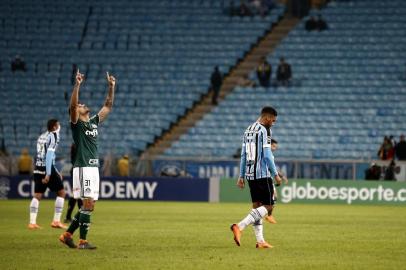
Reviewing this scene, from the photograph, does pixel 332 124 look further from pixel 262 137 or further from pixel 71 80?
pixel 262 137

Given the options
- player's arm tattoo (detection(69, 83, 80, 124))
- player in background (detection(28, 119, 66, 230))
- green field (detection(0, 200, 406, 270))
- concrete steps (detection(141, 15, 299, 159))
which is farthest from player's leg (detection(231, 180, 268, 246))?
concrete steps (detection(141, 15, 299, 159))

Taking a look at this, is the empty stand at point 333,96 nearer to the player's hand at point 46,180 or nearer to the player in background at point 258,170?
the player's hand at point 46,180

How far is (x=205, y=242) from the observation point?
17.5 meters

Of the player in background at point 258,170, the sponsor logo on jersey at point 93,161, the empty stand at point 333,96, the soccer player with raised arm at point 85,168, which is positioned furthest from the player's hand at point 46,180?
the empty stand at point 333,96

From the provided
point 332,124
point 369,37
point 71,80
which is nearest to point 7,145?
point 71,80

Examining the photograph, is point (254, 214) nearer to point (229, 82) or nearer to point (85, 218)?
point (85, 218)

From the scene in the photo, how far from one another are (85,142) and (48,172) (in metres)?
5.11

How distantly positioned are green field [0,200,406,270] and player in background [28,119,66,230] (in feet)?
1.55

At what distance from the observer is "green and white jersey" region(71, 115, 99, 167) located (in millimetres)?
15938

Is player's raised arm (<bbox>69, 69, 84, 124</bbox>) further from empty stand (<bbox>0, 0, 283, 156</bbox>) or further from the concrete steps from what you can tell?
empty stand (<bbox>0, 0, 283, 156</bbox>)

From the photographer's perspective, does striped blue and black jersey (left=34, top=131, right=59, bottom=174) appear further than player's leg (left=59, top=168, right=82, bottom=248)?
Yes

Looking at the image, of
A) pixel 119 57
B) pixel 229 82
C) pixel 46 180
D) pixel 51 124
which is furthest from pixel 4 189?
pixel 51 124

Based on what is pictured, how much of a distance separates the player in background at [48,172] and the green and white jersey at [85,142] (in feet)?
15.3

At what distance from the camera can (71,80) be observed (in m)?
46.2
